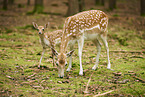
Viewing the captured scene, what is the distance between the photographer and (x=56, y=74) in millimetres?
7848

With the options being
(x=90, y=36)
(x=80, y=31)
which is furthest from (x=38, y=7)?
(x=80, y=31)

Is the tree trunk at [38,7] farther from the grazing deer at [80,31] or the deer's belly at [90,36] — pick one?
the deer's belly at [90,36]

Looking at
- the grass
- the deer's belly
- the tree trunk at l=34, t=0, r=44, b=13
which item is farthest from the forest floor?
the tree trunk at l=34, t=0, r=44, b=13

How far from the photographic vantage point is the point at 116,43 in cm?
1334

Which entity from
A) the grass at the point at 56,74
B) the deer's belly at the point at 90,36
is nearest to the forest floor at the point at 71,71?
the grass at the point at 56,74

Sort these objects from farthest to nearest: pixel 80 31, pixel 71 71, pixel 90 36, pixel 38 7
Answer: pixel 38 7 → pixel 71 71 → pixel 90 36 → pixel 80 31

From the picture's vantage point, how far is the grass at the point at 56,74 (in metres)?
6.14

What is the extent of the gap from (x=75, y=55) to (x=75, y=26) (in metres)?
3.35

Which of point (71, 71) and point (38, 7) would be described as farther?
point (38, 7)

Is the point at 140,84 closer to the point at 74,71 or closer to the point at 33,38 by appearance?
the point at 74,71

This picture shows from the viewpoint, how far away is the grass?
6141 millimetres

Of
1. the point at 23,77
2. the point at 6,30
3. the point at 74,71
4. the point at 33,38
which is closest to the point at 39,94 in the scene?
the point at 23,77

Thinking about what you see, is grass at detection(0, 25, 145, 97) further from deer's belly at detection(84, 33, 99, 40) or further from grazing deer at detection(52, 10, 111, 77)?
deer's belly at detection(84, 33, 99, 40)

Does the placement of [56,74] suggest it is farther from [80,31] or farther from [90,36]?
[90,36]
